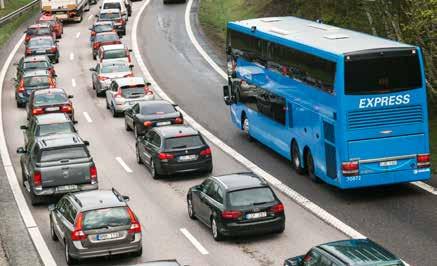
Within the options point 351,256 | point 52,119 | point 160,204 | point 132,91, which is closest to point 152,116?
point 52,119

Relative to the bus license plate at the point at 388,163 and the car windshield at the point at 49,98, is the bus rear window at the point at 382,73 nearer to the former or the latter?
the bus license plate at the point at 388,163

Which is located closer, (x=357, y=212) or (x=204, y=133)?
(x=357, y=212)

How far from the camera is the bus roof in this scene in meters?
26.9

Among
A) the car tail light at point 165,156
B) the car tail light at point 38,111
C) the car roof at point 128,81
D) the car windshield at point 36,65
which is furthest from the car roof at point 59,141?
the car windshield at point 36,65

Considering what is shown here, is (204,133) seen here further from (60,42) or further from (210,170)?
(60,42)

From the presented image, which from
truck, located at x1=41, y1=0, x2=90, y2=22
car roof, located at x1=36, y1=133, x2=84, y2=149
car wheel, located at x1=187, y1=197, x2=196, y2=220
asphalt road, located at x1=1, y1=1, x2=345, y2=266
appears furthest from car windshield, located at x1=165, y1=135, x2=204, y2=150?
truck, located at x1=41, y1=0, x2=90, y2=22

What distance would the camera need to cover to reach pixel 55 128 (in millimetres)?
33906

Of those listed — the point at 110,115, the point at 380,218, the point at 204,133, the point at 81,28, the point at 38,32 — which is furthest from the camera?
the point at 81,28

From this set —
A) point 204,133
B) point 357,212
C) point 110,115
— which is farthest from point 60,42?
point 357,212

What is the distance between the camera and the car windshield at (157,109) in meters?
37.0

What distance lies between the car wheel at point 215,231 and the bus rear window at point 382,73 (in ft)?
17.0

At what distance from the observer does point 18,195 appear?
30.7 meters

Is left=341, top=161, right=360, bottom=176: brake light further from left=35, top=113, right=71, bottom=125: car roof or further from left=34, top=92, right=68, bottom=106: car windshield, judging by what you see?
left=34, top=92, right=68, bottom=106: car windshield

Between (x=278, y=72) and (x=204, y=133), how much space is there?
7.42 meters
